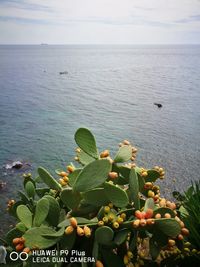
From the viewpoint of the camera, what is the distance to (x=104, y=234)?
2580mm

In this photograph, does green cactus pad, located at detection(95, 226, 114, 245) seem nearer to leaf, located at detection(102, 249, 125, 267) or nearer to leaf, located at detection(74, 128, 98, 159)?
leaf, located at detection(102, 249, 125, 267)

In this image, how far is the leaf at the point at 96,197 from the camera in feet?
9.17

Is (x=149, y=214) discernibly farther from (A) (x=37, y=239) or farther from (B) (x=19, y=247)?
(B) (x=19, y=247)

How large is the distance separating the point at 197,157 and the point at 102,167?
63.5 ft

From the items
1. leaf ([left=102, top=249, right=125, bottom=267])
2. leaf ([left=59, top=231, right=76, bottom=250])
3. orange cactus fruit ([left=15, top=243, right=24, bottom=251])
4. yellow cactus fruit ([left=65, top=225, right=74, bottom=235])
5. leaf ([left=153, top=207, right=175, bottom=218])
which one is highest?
leaf ([left=153, top=207, right=175, bottom=218])

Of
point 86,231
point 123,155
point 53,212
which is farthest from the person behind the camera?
point 123,155

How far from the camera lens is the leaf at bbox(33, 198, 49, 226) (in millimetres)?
2820

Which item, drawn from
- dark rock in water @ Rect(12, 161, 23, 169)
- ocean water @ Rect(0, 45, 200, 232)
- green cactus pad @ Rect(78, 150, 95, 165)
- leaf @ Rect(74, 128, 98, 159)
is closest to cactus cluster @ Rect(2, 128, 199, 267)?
leaf @ Rect(74, 128, 98, 159)

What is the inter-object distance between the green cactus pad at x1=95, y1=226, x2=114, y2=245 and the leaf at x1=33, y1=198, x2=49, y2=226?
58 centimetres

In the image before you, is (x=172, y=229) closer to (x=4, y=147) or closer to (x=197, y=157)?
(x=197, y=157)

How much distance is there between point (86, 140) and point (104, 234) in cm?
A: 107

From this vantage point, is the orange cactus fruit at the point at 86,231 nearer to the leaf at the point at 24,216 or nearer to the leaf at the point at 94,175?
the leaf at the point at 94,175

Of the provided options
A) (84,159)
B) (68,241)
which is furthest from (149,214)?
(84,159)

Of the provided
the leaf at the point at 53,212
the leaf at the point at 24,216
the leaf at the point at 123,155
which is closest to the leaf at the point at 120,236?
the leaf at the point at 53,212
